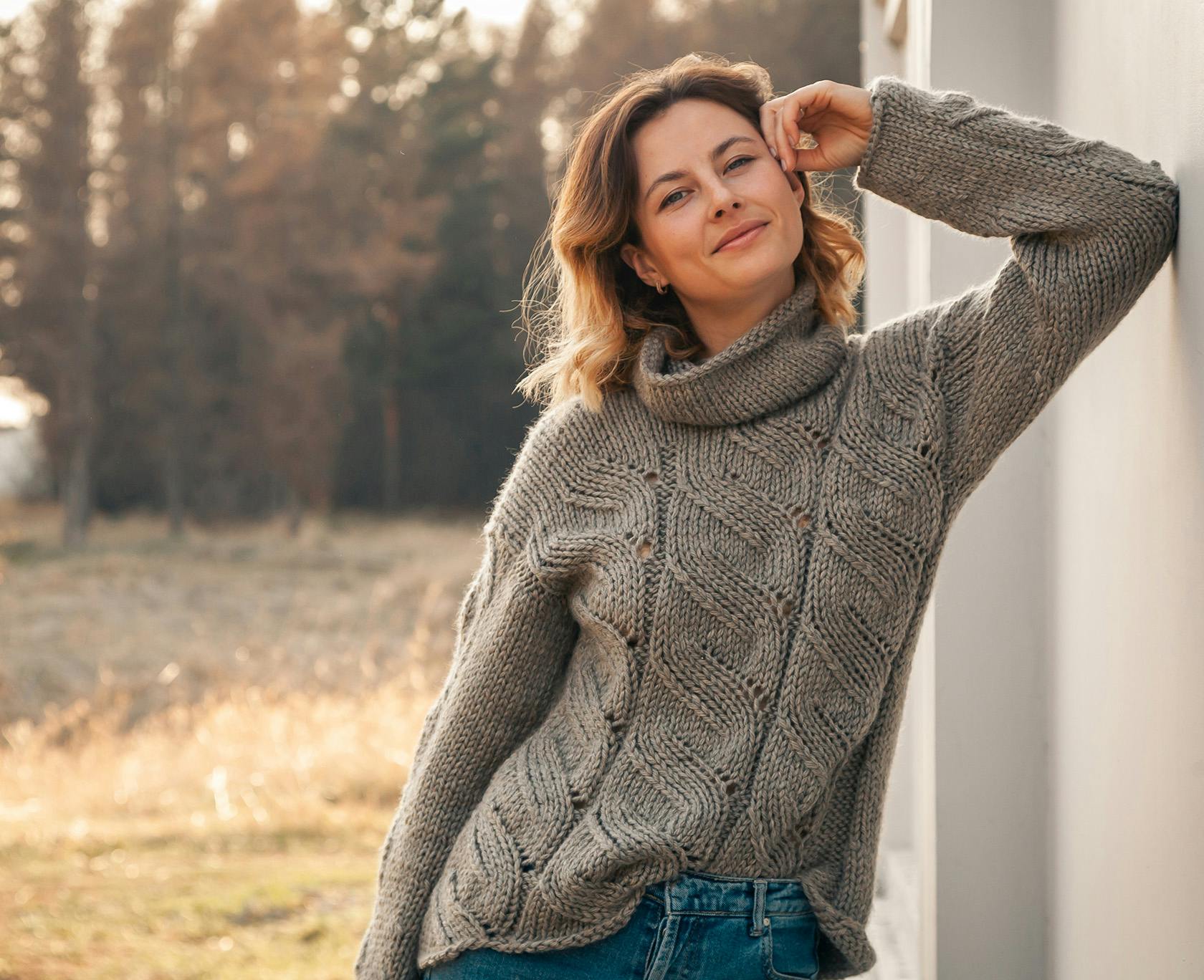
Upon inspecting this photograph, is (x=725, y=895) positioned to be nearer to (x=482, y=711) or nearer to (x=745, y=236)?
(x=482, y=711)

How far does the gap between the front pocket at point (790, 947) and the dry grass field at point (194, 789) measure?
2.08m

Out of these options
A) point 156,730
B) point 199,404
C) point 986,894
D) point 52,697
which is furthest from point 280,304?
point 986,894

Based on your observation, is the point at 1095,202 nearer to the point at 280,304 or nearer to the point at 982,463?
the point at 982,463

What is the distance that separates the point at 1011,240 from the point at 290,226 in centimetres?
1597

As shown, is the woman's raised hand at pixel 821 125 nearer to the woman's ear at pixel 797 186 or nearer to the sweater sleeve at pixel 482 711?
the woman's ear at pixel 797 186

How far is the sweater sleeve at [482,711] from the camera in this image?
169cm

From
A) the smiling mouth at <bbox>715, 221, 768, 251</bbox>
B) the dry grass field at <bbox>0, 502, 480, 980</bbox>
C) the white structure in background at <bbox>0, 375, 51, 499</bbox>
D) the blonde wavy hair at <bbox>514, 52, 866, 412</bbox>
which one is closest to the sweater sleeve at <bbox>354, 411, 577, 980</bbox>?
the blonde wavy hair at <bbox>514, 52, 866, 412</bbox>

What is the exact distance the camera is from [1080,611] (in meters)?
1.81

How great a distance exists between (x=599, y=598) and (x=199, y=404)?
52.6 feet

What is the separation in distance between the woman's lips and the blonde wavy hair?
15cm

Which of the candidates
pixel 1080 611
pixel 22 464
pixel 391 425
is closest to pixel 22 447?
pixel 22 464

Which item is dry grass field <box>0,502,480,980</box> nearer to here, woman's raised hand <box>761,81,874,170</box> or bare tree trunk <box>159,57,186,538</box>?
woman's raised hand <box>761,81,874,170</box>

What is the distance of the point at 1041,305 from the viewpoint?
1399 millimetres

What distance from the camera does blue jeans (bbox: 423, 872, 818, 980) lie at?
58.0 inches
